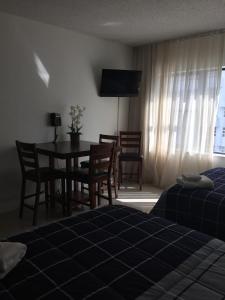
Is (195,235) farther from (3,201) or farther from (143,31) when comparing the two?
(143,31)

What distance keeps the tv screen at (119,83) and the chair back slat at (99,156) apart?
55.7 inches

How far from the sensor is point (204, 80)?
3.90m

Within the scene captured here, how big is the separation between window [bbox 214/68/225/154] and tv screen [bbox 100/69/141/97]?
1.32 meters

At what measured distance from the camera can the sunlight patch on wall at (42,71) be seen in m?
3.55

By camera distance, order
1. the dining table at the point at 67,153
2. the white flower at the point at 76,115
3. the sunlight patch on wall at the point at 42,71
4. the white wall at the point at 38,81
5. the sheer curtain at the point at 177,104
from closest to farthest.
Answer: the dining table at the point at 67,153 → the white wall at the point at 38,81 → the sunlight patch on wall at the point at 42,71 → the sheer curtain at the point at 177,104 → the white flower at the point at 76,115

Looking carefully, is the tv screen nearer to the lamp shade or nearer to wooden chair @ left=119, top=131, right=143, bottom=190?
wooden chair @ left=119, top=131, right=143, bottom=190

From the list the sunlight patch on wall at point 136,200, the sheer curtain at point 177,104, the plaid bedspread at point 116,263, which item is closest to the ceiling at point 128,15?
Result: the sheer curtain at point 177,104

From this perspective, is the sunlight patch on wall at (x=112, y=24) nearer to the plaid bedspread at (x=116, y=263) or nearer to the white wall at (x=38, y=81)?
the white wall at (x=38, y=81)

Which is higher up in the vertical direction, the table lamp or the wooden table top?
the table lamp

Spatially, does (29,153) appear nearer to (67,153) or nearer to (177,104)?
(67,153)

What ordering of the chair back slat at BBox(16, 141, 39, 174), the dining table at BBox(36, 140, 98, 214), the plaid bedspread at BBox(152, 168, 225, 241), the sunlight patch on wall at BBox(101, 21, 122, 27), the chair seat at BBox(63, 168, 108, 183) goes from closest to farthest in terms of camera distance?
the plaid bedspread at BBox(152, 168, 225, 241) → the chair back slat at BBox(16, 141, 39, 174) → the dining table at BBox(36, 140, 98, 214) → the chair seat at BBox(63, 168, 108, 183) → the sunlight patch on wall at BBox(101, 21, 122, 27)

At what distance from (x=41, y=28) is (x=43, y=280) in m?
3.30

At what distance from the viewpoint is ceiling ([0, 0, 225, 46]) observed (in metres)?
2.80

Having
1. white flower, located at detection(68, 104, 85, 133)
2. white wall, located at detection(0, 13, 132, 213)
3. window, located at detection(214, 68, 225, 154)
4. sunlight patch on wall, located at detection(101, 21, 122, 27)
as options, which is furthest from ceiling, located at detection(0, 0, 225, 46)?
white flower, located at detection(68, 104, 85, 133)
